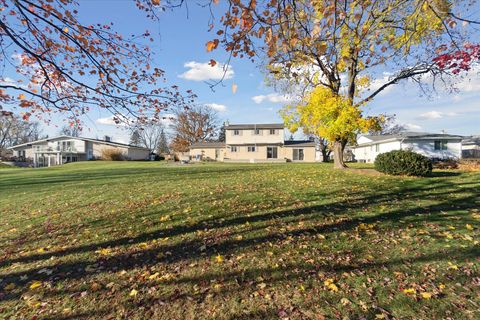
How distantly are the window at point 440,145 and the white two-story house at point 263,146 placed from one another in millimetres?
15015

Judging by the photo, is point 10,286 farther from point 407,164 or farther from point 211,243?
point 407,164

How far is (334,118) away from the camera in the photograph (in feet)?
54.9

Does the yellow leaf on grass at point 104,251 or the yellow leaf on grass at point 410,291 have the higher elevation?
the yellow leaf on grass at point 410,291

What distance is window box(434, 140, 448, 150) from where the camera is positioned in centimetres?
3074

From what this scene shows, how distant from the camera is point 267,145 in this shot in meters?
41.2

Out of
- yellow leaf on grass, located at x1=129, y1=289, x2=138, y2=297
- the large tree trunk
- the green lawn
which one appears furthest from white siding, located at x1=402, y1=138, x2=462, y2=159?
yellow leaf on grass, located at x1=129, y1=289, x2=138, y2=297

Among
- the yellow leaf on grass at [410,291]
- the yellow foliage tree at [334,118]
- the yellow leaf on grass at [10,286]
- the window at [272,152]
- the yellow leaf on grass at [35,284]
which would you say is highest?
the yellow foliage tree at [334,118]

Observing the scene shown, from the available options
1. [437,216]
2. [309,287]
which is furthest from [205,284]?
[437,216]

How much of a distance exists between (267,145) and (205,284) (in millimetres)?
38240

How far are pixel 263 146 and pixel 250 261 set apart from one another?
37666mm

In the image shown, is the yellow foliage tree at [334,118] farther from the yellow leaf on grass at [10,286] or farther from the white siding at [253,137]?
the white siding at [253,137]

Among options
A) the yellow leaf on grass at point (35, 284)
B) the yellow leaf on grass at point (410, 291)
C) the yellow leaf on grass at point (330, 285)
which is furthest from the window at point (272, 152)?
the yellow leaf on grass at point (35, 284)

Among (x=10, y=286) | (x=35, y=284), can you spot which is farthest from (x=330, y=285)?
(x=10, y=286)

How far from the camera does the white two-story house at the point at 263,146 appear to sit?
4047 cm
